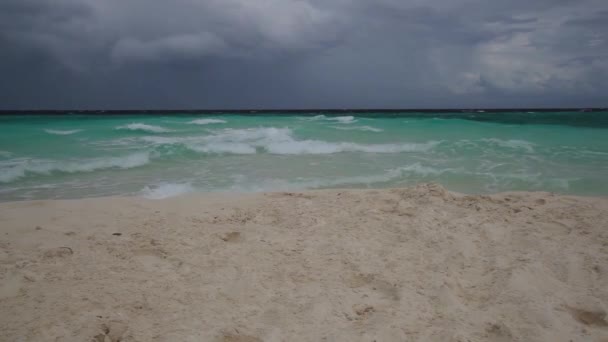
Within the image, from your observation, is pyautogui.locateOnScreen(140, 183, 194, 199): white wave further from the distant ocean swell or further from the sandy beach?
the distant ocean swell

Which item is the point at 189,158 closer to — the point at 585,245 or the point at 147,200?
the point at 147,200

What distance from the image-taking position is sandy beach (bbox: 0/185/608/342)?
2.09 metres

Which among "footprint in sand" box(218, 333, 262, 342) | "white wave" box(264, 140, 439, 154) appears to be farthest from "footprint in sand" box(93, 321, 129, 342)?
"white wave" box(264, 140, 439, 154)

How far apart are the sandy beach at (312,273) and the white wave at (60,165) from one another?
154 inches

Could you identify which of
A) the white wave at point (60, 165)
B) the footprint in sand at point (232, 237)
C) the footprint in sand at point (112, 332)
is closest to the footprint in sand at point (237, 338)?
the footprint in sand at point (112, 332)

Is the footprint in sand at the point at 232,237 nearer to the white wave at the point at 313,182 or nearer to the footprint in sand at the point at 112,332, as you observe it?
the footprint in sand at the point at 112,332

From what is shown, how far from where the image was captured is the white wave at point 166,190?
5.32 metres

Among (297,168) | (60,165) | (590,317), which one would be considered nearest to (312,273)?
(590,317)

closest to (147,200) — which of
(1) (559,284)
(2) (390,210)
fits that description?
(2) (390,210)

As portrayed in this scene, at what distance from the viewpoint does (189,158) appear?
31.5 ft

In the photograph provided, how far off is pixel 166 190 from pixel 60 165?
4.08 m

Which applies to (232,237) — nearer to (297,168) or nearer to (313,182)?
(313,182)

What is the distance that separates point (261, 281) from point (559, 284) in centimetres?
204

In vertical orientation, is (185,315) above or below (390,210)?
below
